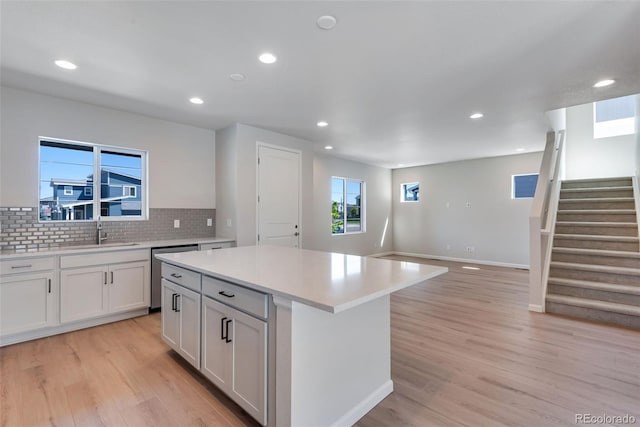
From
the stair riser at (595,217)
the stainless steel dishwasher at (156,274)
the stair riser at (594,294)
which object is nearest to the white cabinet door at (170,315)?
the stainless steel dishwasher at (156,274)

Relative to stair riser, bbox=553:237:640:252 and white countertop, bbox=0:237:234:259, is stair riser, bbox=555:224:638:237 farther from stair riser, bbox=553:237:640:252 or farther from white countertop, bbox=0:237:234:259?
white countertop, bbox=0:237:234:259

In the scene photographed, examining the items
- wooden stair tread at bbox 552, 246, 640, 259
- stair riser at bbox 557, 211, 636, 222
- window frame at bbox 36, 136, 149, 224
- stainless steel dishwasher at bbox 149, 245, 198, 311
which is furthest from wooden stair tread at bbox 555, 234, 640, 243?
window frame at bbox 36, 136, 149, 224

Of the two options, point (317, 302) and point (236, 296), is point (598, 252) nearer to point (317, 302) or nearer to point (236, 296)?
point (317, 302)

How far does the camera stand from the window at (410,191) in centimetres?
812

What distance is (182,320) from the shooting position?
2.27 m

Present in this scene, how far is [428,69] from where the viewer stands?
2623 millimetres

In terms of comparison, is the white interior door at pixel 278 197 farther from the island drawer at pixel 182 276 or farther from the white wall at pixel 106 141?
the island drawer at pixel 182 276

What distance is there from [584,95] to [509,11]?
226 centimetres

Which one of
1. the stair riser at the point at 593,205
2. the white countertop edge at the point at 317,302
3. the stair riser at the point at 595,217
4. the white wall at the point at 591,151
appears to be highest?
the white wall at the point at 591,151

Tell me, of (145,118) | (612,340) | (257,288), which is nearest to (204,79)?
(145,118)

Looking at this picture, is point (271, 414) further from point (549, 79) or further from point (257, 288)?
point (549, 79)

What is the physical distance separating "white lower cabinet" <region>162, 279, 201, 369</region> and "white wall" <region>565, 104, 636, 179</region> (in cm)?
770

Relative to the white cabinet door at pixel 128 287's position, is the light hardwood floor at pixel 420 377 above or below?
below

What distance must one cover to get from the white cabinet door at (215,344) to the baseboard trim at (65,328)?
6.64 ft
